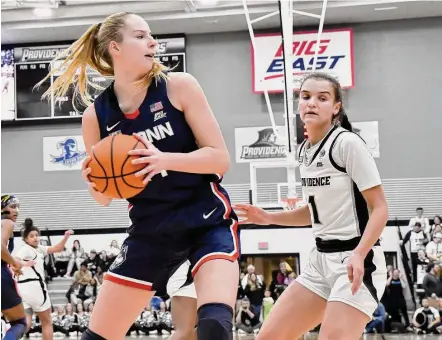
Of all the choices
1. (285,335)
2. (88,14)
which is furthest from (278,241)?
(285,335)

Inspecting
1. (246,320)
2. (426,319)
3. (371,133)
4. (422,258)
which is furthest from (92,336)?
(371,133)

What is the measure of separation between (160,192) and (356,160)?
0.99m

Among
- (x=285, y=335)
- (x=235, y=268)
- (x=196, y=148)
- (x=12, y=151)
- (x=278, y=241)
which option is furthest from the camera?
(x=12, y=151)

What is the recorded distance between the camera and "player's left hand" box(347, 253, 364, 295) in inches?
113

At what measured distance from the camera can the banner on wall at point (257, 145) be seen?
16.6 metres

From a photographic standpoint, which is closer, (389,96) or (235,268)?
(235,268)

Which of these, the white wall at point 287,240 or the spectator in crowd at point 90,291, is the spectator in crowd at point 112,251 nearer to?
the spectator in crowd at point 90,291

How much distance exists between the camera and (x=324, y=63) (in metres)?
16.3

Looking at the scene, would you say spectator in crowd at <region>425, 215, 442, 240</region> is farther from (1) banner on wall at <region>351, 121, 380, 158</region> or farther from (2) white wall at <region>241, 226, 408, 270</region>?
(1) banner on wall at <region>351, 121, 380, 158</region>

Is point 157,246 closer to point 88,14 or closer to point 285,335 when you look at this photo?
point 285,335

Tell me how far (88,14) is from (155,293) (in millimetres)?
14609

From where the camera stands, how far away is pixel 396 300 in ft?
43.7

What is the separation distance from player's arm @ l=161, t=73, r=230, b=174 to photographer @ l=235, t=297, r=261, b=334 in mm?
10867

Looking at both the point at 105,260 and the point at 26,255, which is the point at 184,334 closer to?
the point at 26,255
